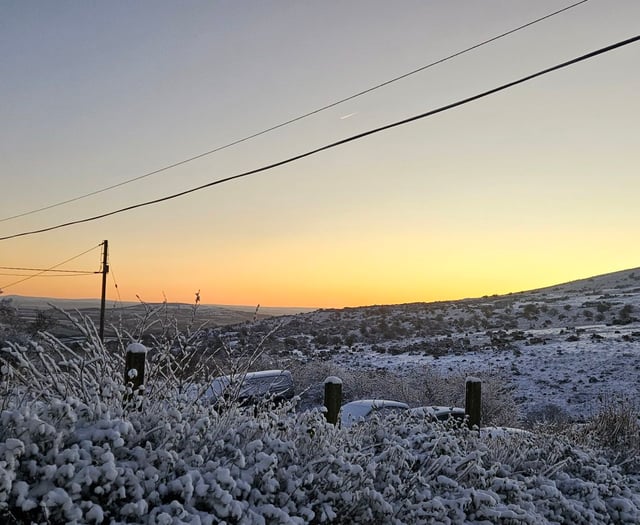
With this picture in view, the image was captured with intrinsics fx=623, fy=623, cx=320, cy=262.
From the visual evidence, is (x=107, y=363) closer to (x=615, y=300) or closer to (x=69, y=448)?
(x=69, y=448)

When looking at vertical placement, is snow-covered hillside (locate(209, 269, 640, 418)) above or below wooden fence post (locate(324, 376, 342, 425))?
below

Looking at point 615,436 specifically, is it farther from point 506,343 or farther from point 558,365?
point 506,343

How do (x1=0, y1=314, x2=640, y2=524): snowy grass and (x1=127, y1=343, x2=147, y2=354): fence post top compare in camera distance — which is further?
(x1=127, y1=343, x2=147, y2=354): fence post top

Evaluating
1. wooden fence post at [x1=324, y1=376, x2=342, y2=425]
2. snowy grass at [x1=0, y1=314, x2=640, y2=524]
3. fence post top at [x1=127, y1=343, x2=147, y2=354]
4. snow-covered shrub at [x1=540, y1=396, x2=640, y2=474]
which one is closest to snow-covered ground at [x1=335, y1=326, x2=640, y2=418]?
snow-covered shrub at [x1=540, y1=396, x2=640, y2=474]

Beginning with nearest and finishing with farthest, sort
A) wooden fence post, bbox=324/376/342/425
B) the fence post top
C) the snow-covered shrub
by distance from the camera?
1. the fence post top
2. wooden fence post, bbox=324/376/342/425
3. the snow-covered shrub

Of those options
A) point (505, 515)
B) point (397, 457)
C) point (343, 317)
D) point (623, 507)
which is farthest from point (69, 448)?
point (343, 317)

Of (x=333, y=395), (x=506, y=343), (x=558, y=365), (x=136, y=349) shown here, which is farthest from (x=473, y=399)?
(x=506, y=343)

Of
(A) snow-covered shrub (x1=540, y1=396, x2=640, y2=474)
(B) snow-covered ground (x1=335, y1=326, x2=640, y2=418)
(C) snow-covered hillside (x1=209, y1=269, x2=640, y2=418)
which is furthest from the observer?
(C) snow-covered hillside (x1=209, y1=269, x2=640, y2=418)

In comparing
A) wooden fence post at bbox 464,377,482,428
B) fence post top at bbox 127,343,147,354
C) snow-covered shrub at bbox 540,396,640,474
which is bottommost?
snow-covered shrub at bbox 540,396,640,474

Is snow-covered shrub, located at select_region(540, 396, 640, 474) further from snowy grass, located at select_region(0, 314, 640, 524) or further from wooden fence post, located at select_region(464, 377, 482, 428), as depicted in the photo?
snowy grass, located at select_region(0, 314, 640, 524)

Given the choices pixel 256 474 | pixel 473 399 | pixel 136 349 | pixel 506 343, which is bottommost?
pixel 506 343

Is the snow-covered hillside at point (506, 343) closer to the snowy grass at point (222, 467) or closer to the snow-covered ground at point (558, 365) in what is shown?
the snow-covered ground at point (558, 365)

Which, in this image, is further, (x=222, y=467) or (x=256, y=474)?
(x=256, y=474)

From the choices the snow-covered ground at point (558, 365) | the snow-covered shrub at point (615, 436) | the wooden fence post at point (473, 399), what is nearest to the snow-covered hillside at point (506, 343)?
the snow-covered ground at point (558, 365)
